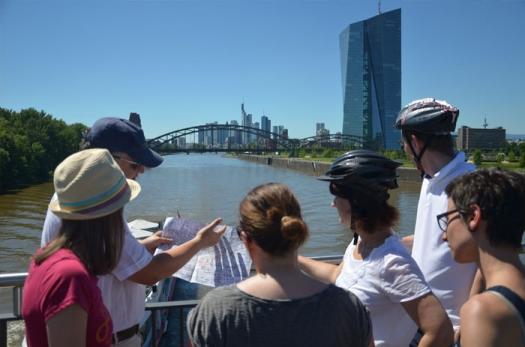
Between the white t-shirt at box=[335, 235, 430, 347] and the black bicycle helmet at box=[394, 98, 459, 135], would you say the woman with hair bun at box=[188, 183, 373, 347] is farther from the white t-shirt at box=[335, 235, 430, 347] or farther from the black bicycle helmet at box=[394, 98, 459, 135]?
the black bicycle helmet at box=[394, 98, 459, 135]

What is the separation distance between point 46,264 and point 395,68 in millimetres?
149830

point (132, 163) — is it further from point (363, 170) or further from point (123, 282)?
point (363, 170)

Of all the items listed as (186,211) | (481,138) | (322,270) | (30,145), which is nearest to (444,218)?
(322,270)

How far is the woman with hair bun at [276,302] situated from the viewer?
157 cm

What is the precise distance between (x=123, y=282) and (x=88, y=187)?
560 mm

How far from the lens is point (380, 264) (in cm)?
201

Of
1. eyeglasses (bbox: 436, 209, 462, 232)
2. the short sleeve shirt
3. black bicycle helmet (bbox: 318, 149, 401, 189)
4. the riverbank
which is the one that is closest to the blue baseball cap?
the short sleeve shirt

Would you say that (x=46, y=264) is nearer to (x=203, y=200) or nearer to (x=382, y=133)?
(x=203, y=200)

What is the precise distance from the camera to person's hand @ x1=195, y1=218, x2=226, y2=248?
2379mm

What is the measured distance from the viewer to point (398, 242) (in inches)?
82.7

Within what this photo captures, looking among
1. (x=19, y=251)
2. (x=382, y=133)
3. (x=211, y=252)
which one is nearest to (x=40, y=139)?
(x=19, y=251)

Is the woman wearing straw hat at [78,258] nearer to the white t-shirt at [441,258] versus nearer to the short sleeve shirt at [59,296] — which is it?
the short sleeve shirt at [59,296]

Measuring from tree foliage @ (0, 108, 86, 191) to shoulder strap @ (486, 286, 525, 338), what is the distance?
33.7m

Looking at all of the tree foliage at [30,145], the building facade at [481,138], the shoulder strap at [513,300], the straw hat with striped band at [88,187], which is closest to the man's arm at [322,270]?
the shoulder strap at [513,300]
